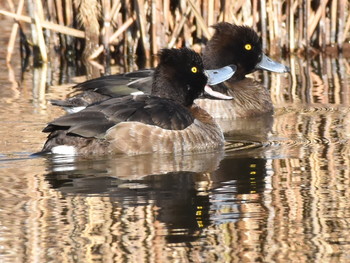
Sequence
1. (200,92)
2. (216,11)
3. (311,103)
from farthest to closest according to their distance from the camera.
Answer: (216,11) < (311,103) < (200,92)

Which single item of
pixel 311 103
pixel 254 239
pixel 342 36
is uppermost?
pixel 342 36

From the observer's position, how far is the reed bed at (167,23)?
13.0m

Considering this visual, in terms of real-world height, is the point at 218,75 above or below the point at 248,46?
below

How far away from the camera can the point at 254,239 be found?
5.27 m

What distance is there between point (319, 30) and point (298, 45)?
0.39m

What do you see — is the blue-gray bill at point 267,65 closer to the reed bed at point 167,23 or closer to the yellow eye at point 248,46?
the yellow eye at point 248,46

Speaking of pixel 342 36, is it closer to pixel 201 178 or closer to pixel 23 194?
pixel 201 178

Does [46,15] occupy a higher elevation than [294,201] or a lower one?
higher

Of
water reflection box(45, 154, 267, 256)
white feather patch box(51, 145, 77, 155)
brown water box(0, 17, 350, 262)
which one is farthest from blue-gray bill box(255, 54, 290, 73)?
white feather patch box(51, 145, 77, 155)

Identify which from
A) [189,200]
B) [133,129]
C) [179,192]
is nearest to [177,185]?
[179,192]

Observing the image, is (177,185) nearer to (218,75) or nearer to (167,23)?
(218,75)

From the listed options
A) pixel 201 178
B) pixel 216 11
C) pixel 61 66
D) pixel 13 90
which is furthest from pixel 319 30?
pixel 201 178

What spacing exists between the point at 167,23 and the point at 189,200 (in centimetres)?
730

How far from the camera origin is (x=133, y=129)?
7.73 meters
